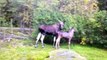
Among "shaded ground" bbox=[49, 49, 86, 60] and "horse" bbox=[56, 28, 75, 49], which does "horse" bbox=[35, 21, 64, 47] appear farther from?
"shaded ground" bbox=[49, 49, 86, 60]

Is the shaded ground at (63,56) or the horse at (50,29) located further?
the horse at (50,29)

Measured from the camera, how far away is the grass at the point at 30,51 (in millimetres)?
10332

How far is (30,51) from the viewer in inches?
454

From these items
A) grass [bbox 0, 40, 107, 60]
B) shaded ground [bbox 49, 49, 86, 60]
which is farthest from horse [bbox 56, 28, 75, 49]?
shaded ground [bbox 49, 49, 86, 60]

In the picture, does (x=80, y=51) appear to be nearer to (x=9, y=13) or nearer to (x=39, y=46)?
(x=39, y=46)

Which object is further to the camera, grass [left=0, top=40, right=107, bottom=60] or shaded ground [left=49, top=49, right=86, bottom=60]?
grass [left=0, top=40, right=107, bottom=60]

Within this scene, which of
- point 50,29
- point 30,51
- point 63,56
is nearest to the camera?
point 63,56

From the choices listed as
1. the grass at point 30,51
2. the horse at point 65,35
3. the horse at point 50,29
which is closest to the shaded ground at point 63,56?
the grass at point 30,51

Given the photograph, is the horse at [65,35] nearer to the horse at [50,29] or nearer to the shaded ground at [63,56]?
the horse at [50,29]

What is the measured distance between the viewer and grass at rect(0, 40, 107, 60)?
407 inches

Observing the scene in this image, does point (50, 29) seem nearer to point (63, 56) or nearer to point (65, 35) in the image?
point (65, 35)

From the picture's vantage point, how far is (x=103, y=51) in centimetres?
1330

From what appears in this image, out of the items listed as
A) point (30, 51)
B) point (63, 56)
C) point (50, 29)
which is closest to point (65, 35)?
point (50, 29)

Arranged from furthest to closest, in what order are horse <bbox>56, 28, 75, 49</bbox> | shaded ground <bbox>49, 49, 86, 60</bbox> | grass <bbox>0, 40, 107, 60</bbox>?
horse <bbox>56, 28, 75, 49</bbox> < grass <bbox>0, 40, 107, 60</bbox> < shaded ground <bbox>49, 49, 86, 60</bbox>
